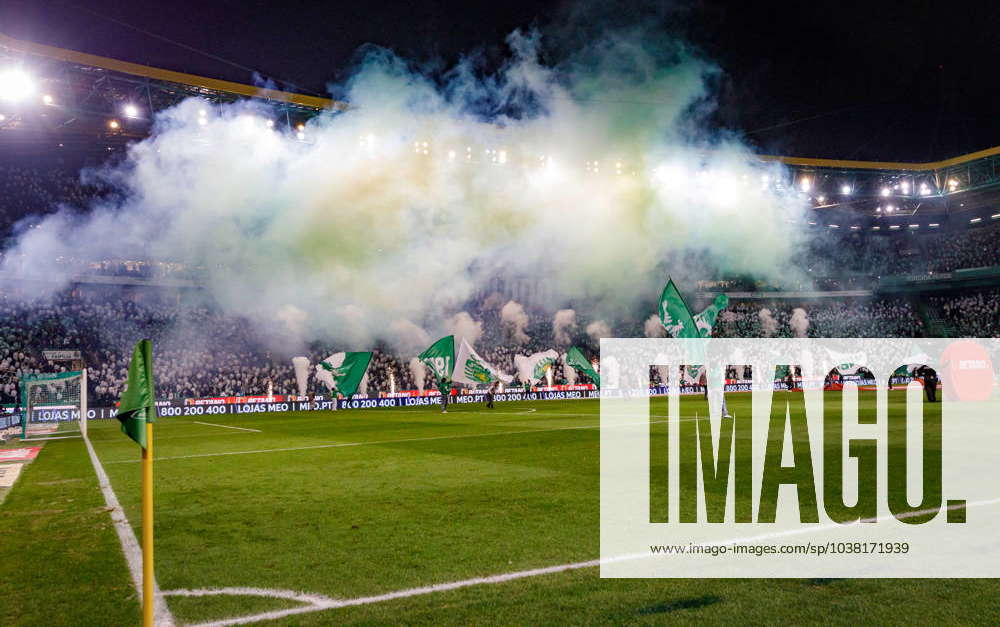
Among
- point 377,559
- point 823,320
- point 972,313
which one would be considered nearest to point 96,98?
point 377,559

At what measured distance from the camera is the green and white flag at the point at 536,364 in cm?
3841

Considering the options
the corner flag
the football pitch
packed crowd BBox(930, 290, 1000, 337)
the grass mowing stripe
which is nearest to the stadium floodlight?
the football pitch

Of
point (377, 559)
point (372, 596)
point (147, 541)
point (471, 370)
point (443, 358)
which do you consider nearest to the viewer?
point (147, 541)

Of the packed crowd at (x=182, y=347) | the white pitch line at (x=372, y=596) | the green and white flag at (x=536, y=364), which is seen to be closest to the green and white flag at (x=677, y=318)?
the white pitch line at (x=372, y=596)

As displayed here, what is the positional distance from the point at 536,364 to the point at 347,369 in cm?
1163

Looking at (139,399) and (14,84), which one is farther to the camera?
(14,84)

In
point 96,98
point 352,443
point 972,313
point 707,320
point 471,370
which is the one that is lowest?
point 352,443

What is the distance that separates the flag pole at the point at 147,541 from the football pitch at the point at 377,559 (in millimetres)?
890

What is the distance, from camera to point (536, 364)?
3859cm

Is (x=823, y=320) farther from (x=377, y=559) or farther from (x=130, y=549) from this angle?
(x=130, y=549)

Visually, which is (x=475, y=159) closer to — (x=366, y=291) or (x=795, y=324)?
(x=366, y=291)

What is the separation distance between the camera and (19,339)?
31188 mm

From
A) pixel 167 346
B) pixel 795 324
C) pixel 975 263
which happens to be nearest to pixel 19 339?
pixel 167 346

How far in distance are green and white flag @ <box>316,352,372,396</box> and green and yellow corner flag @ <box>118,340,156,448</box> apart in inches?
1053
